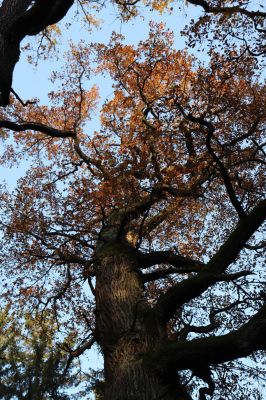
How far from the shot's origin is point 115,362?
221 inches

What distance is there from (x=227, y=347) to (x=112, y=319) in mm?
2154

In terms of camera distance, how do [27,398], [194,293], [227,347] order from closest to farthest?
[227,347]
[194,293]
[27,398]

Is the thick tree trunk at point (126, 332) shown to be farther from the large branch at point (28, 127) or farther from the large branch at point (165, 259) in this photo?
the large branch at point (28, 127)

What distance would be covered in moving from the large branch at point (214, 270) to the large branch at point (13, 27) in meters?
3.75

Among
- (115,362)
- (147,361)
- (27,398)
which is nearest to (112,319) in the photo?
(115,362)

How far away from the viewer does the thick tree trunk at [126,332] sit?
5.07m

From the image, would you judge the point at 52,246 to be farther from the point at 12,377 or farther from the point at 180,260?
the point at 12,377

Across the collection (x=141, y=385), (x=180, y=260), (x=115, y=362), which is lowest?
(x=141, y=385)

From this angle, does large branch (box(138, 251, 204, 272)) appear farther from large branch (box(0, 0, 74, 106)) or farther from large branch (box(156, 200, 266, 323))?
large branch (box(0, 0, 74, 106))

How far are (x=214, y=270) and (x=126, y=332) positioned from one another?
1.58 m

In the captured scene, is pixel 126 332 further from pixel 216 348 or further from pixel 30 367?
pixel 30 367

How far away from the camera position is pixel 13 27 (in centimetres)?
544

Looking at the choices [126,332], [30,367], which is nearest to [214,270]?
[126,332]

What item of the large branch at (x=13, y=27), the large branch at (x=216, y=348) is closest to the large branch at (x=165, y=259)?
the large branch at (x=216, y=348)
